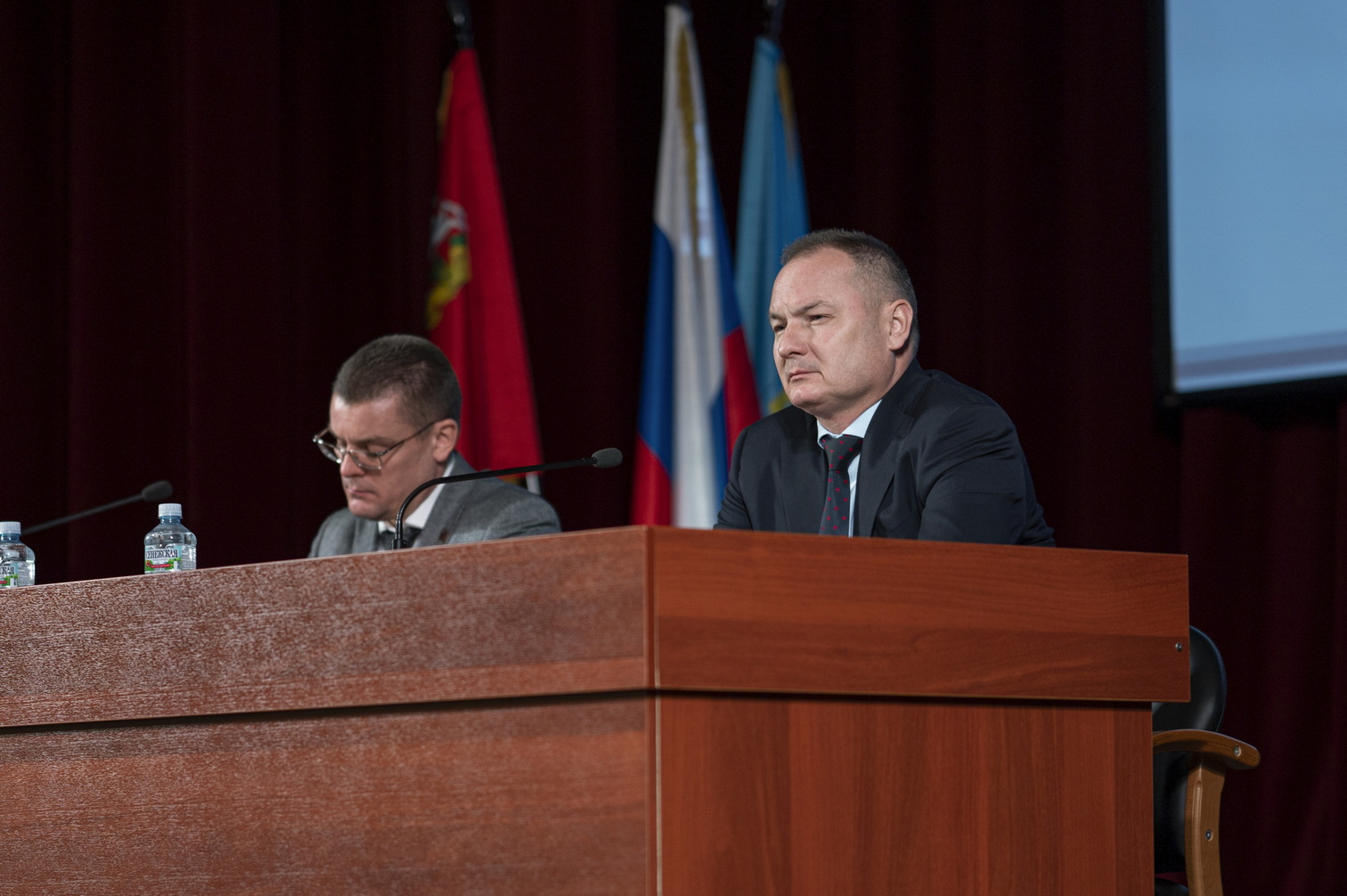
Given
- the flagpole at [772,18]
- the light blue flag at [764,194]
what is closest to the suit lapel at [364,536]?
the light blue flag at [764,194]

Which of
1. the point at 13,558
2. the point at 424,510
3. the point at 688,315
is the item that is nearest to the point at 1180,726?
the point at 424,510

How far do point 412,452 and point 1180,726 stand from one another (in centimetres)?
152

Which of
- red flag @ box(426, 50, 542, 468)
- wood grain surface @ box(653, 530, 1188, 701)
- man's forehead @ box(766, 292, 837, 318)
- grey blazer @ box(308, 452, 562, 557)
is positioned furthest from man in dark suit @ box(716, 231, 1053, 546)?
red flag @ box(426, 50, 542, 468)

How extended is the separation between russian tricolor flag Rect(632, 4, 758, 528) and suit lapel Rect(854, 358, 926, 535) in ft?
6.44

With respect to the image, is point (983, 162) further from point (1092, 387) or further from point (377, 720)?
point (377, 720)

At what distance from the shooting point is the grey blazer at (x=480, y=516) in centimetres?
300

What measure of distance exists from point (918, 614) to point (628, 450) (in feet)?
10.4

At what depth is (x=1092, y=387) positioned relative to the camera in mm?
4008

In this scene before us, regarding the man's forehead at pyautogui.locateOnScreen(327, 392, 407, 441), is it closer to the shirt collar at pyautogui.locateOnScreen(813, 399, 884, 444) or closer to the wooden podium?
the shirt collar at pyautogui.locateOnScreen(813, 399, 884, 444)

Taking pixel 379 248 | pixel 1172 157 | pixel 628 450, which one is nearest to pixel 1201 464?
pixel 1172 157

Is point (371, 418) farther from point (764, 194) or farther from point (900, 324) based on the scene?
point (764, 194)

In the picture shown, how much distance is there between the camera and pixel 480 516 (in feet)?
9.99

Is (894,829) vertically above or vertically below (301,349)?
below

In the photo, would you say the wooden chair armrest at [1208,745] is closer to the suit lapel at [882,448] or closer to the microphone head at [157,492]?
the suit lapel at [882,448]
